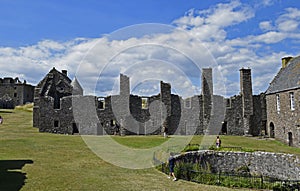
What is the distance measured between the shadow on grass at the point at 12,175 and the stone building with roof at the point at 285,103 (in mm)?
25018

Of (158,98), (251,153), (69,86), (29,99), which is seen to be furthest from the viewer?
(29,99)

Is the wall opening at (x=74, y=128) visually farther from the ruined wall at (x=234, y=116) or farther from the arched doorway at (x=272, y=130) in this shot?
the arched doorway at (x=272, y=130)

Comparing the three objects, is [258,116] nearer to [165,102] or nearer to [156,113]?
[165,102]

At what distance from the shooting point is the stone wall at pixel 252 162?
64.6 feet

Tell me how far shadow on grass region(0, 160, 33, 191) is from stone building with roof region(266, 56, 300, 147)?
25.0 m

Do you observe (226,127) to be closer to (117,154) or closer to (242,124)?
(242,124)

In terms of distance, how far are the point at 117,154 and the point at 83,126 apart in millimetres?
16924

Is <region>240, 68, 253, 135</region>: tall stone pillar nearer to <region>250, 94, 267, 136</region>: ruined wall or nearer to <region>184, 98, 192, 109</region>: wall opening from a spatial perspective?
<region>250, 94, 267, 136</region>: ruined wall

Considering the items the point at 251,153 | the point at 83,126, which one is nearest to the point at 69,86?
the point at 83,126

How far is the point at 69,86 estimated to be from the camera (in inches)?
1848

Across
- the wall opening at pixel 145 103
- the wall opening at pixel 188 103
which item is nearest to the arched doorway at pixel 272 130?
the wall opening at pixel 188 103

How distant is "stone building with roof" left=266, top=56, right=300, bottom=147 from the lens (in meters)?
30.2

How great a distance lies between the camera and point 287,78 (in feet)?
110

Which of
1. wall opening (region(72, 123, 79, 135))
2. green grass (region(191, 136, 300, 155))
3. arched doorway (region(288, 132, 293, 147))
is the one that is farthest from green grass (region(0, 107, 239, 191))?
arched doorway (region(288, 132, 293, 147))
